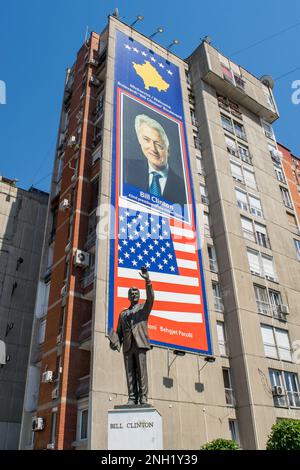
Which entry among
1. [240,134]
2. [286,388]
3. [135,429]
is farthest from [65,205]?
[135,429]

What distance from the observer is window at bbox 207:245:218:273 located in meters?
29.4

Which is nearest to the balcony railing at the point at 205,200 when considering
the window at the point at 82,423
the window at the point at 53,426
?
the window at the point at 82,423

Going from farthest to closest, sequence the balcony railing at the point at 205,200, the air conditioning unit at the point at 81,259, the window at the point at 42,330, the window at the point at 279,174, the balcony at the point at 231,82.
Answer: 1. the window at the point at 279,174
2. the balcony at the point at 231,82
3. the balcony railing at the point at 205,200
4. the window at the point at 42,330
5. the air conditioning unit at the point at 81,259

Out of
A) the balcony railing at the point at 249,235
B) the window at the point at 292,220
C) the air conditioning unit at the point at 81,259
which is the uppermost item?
the window at the point at 292,220

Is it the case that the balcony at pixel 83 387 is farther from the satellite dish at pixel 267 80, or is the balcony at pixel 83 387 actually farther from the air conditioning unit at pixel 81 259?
the satellite dish at pixel 267 80

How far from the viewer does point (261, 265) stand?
103 ft

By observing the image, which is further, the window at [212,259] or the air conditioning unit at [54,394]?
the window at [212,259]

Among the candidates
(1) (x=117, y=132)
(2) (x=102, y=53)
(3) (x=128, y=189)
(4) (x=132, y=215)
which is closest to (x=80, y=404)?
(4) (x=132, y=215)

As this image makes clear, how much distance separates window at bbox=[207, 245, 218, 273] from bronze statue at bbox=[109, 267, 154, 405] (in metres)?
19.2

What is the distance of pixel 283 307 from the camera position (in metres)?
29.8

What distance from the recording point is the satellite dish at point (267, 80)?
48.2m

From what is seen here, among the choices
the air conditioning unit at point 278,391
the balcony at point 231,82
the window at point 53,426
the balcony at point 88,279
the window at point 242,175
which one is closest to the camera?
the window at point 53,426

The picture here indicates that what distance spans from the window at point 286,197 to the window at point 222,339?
55.9ft

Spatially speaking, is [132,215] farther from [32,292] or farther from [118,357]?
[32,292]
